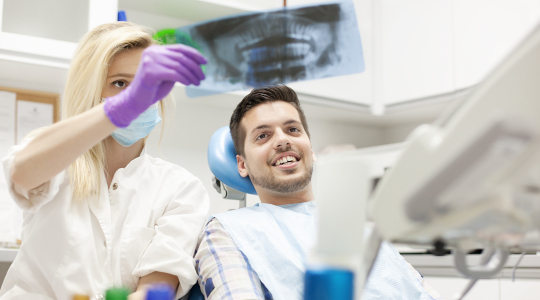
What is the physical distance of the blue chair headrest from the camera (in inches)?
60.8

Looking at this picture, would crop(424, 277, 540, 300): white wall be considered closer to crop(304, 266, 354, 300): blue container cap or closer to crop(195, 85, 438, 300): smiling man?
crop(195, 85, 438, 300): smiling man

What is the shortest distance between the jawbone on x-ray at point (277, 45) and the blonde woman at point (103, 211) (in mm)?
167

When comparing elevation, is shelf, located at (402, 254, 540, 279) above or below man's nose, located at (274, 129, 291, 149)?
below

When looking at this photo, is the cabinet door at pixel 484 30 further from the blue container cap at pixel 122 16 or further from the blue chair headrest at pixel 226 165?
the blue container cap at pixel 122 16

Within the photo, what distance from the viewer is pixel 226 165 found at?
1550 mm

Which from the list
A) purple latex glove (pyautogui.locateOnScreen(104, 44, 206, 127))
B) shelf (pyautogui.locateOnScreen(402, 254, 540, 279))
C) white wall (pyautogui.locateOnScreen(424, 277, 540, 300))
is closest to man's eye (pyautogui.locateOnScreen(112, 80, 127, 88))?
purple latex glove (pyautogui.locateOnScreen(104, 44, 206, 127))

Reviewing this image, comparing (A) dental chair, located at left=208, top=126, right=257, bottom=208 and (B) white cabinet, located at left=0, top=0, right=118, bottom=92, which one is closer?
(A) dental chair, located at left=208, top=126, right=257, bottom=208

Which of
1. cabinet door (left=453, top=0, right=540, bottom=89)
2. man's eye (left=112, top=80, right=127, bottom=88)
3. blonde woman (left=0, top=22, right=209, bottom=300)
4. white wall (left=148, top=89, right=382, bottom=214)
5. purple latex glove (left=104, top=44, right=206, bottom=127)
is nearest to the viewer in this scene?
purple latex glove (left=104, top=44, right=206, bottom=127)

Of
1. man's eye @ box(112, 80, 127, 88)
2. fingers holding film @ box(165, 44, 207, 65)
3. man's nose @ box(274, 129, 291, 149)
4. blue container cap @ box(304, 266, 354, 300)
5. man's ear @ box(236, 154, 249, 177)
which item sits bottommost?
man's ear @ box(236, 154, 249, 177)

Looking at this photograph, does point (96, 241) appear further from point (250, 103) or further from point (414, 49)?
point (414, 49)

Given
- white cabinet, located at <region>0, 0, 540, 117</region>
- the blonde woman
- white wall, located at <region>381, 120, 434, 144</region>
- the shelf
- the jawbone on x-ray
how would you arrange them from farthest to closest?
white wall, located at <region>381, 120, 434, 144</region>
white cabinet, located at <region>0, 0, 540, 117</region>
the shelf
the blonde woman
the jawbone on x-ray

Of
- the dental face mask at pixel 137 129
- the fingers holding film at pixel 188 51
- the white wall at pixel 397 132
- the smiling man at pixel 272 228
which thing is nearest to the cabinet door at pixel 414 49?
the white wall at pixel 397 132

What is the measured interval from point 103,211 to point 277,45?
0.62m

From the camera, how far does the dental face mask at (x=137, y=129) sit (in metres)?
1.21
